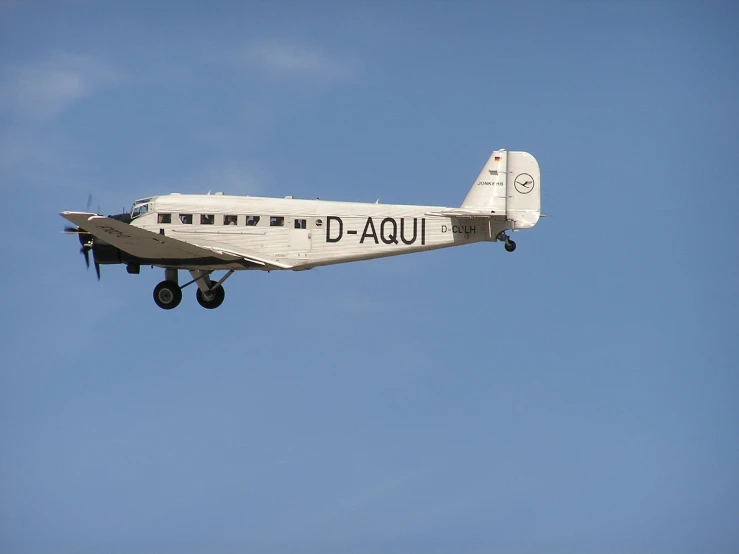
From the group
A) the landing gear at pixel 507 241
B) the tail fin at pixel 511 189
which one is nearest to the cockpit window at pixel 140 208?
the tail fin at pixel 511 189

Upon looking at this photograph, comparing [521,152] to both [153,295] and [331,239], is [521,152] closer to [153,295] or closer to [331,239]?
[331,239]

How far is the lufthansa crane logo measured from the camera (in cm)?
5103

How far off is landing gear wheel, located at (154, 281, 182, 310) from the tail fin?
10.6 m

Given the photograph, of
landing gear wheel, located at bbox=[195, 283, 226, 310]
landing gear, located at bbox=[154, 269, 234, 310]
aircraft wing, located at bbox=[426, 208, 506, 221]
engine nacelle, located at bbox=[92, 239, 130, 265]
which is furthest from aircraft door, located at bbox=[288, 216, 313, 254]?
engine nacelle, located at bbox=[92, 239, 130, 265]

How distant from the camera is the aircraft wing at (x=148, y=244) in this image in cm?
4919

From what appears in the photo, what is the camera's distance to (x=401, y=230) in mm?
50688

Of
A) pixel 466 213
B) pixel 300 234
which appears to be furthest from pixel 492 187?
pixel 300 234

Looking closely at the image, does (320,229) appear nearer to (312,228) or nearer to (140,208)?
(312,228)

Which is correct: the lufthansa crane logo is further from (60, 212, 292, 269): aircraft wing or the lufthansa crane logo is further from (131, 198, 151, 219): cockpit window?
A: (131, 198, 151, 219): cockpit window

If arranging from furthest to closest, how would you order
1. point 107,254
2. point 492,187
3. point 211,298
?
point 211,298 < point 107,254 < point 492,187

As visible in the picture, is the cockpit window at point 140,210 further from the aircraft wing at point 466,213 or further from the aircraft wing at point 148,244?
the aircraft wing at point 466,213

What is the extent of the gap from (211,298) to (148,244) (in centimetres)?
353

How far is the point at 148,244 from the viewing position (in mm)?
50094

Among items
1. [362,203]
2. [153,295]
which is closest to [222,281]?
[153,295]
